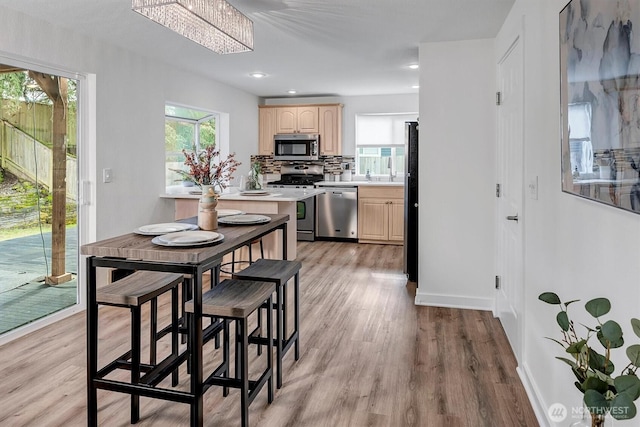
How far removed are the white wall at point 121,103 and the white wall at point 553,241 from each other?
127 inches

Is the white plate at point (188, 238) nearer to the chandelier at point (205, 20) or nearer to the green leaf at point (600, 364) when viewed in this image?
the chandelier at point (205, 20)

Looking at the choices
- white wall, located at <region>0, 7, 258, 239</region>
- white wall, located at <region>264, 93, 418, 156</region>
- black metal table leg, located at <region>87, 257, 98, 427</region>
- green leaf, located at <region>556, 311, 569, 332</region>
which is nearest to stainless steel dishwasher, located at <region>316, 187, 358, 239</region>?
white wall, located at <region>264, 93, 418, 156</region>

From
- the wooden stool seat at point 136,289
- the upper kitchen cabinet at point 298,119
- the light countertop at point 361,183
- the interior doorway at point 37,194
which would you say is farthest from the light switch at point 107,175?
the upper kitchen cabinet at point 298,119

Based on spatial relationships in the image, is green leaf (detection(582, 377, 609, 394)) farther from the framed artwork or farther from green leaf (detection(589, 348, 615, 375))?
the framed artwork

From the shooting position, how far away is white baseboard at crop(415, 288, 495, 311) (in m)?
3.84

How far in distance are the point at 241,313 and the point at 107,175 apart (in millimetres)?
2624

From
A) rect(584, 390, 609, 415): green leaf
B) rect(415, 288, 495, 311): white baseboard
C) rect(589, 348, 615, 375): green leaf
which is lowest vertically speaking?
rect(415, 288, 495, 311): white baseboard

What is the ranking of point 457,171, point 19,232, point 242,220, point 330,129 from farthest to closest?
point 330,129 → point 457,171 → point 19,232 → point 242,220

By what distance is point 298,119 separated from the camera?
730 cm

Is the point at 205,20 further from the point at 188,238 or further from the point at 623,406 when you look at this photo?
the point at 623,406

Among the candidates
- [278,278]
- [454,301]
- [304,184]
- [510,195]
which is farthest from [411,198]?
[304,184]

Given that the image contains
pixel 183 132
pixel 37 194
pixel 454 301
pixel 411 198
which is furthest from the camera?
pixel 183 132

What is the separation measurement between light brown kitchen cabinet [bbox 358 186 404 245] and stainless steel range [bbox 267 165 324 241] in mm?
744

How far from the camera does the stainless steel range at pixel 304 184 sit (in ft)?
23.1
